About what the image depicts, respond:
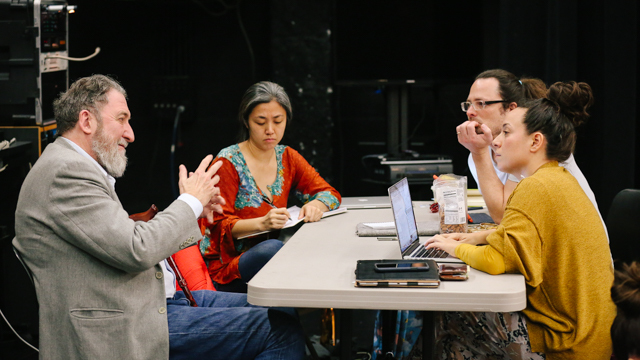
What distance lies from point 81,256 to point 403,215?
0.90 metres

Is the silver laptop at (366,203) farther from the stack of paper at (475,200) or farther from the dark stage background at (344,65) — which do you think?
the dark stage background at (344,65)

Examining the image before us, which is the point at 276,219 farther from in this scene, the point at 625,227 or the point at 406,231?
the point at 625,227

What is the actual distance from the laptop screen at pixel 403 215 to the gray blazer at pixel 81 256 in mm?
652

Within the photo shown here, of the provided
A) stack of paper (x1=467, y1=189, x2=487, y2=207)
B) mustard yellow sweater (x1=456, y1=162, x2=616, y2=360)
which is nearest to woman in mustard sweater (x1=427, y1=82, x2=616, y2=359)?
mustard yellow sweater (x1=456, y1=162, x2=616, y2=360)

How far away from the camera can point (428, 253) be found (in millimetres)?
1835

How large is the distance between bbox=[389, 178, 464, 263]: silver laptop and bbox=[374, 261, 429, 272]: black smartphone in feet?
0.53

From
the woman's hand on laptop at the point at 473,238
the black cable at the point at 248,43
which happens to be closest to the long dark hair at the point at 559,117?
the woman's hand on laptop at the point at 473,238

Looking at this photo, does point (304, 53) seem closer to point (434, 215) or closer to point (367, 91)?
point (367, 91)

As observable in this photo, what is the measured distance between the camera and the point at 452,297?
4.76 ft

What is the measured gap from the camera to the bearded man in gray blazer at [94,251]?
160cm

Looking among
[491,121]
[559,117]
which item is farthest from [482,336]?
[491,121]

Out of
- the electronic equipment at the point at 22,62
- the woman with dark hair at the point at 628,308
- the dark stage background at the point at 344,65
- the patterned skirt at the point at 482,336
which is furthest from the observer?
the dark stage background at the point at 344,65

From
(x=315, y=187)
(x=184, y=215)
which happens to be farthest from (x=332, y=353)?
(x=184, y=215)

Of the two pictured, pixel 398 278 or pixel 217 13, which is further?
pixel 217 13
